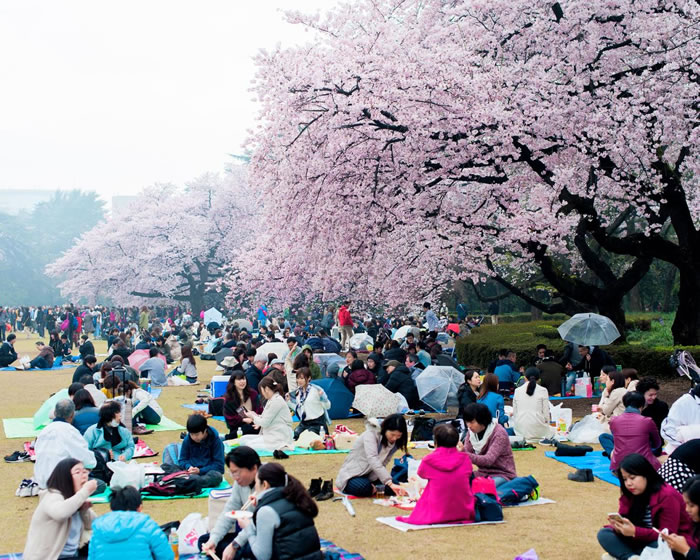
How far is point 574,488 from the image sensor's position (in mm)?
9461

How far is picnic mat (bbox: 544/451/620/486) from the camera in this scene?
10.0 meters

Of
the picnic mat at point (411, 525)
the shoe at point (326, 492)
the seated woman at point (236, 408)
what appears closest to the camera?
the picnic mat at point (411, 525)

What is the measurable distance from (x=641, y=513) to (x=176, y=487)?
191 inches

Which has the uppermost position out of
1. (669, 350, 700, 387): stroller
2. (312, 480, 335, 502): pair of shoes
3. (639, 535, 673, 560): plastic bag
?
(669, 350, 700, 387): stroller

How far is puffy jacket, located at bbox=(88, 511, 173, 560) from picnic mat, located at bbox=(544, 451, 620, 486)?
5.95 m

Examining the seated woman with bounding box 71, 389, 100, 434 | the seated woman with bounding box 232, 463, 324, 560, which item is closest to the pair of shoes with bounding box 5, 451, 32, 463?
the seated woman with bounding box 71, 389, 100, 434

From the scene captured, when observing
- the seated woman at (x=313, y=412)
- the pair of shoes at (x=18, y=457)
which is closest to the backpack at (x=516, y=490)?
the seated woman at (x=313, y=412)

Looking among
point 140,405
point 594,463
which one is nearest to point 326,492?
point 594,463

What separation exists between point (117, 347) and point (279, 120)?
306 inches

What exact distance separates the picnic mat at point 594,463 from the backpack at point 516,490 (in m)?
1.60

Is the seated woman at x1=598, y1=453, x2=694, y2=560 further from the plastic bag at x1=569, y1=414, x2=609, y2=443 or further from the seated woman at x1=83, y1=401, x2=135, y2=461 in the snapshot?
the plastic bag at x1=569, y1=414, x2=609, y2=443

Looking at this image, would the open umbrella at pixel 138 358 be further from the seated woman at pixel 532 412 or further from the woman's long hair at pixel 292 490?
the woman's long hair at pixel 292 490

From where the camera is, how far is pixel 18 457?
36.4 ft

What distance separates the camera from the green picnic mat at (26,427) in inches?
524
